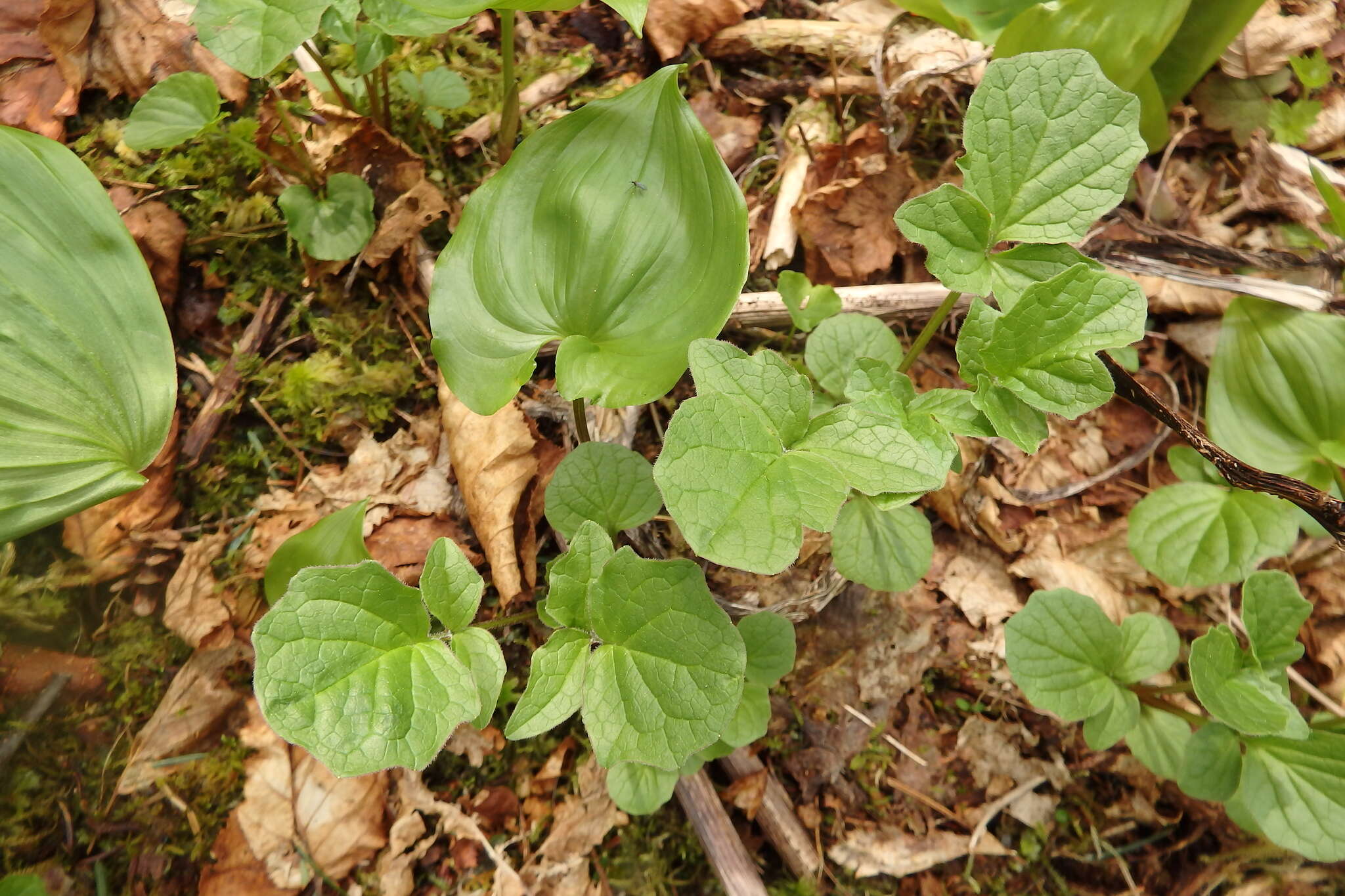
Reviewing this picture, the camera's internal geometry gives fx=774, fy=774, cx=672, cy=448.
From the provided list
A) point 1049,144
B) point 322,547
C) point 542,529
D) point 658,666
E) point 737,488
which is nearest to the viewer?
point 737,488

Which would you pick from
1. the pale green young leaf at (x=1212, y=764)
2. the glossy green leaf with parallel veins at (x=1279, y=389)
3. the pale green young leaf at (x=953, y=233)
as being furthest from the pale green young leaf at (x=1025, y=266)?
the pale green young leaf at (x=1212, y=764)

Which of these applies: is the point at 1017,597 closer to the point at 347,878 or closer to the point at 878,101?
the point at 878,101

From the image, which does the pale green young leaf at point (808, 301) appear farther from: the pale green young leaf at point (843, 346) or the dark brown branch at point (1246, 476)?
the dark brown branch at point (1246, 476)

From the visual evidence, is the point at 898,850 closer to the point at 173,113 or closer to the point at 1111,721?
the point at 1111,721

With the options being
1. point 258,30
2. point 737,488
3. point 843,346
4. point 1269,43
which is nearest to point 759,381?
point 737,488

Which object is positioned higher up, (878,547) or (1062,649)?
(878,547)

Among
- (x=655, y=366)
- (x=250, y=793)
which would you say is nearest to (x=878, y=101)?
(x=655, y=366)
